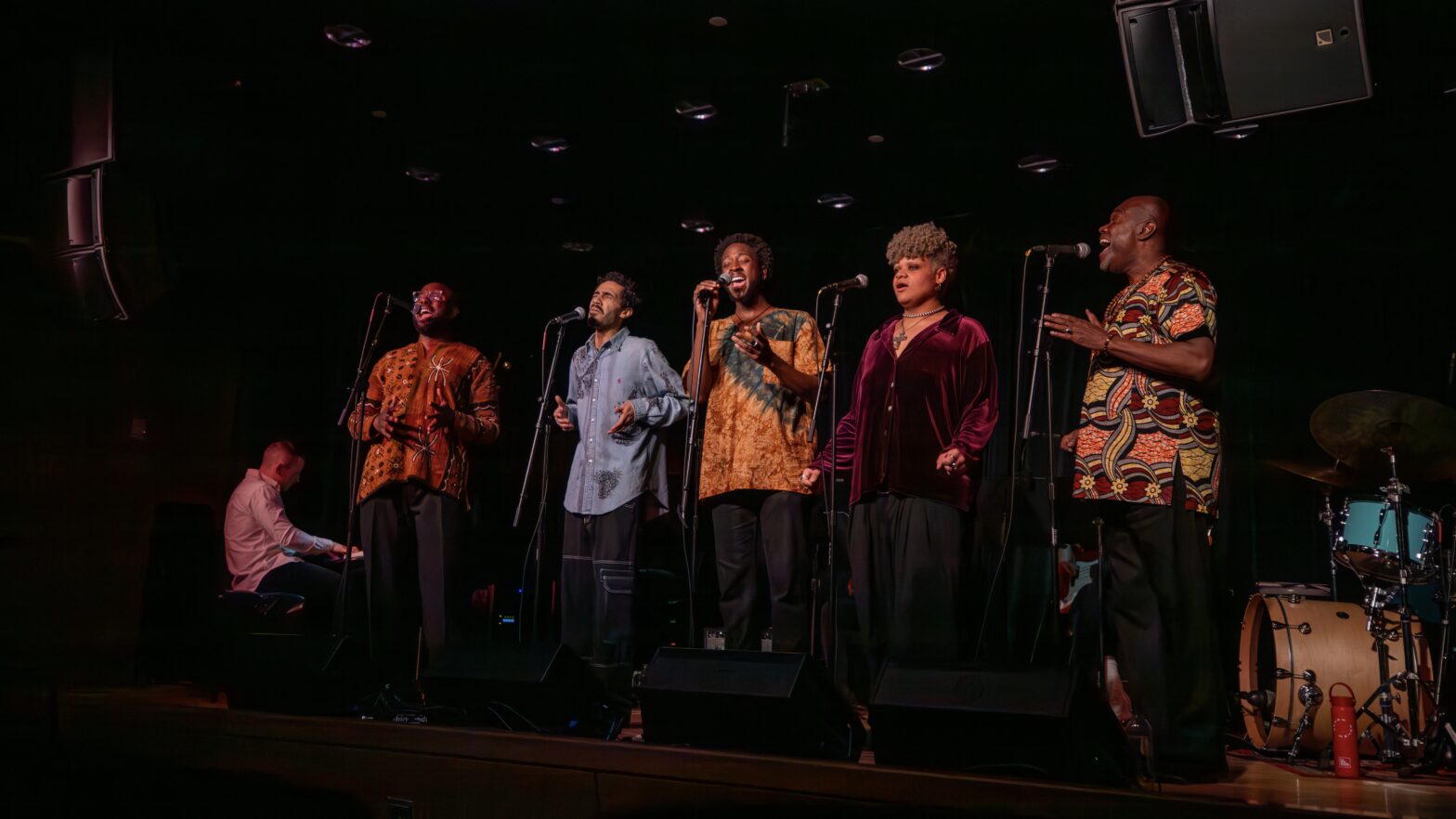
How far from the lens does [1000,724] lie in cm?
224

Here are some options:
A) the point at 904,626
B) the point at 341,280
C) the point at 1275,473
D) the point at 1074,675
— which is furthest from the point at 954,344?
the point at 341,280

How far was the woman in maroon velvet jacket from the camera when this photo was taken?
10.7ft

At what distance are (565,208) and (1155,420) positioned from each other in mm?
4374

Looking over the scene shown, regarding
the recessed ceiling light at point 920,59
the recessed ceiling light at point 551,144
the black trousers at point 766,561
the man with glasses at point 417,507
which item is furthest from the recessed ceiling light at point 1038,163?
the man with glasses at point 417,507

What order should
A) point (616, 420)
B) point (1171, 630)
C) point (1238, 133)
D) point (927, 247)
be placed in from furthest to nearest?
point (1238, 133), point (616, 420), point (927, 247), point (1171, 630)

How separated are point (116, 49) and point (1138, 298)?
152 inches

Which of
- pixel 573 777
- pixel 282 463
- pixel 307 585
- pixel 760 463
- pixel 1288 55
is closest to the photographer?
pixel 573 777

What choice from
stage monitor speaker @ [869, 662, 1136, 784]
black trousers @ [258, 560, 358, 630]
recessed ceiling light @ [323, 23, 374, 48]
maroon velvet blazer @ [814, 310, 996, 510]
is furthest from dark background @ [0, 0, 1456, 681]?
stage monitor speaker @ [869, 662, 1136, 784]

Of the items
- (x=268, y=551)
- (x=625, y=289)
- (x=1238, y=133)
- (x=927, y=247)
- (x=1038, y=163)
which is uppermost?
(x=1038, y=163)

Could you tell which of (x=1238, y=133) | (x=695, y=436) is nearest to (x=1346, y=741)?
(x=695, y=436)

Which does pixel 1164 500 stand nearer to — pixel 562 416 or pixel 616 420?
pixel 616 420

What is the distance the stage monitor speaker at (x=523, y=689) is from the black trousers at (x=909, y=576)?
0.88 meters

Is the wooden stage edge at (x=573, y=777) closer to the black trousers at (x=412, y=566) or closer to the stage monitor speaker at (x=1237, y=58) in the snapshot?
the black trousers at (x=412, y=566)

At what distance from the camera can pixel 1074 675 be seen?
2.27m
